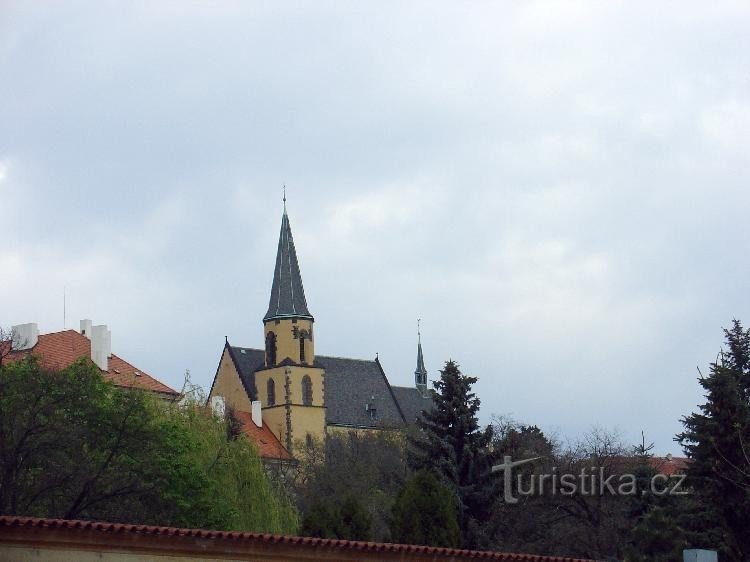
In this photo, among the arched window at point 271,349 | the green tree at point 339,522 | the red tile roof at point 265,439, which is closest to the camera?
the green tree at point 339,522

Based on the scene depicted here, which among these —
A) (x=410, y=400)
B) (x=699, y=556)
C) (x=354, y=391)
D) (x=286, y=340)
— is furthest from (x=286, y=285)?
(x=699, y=556)

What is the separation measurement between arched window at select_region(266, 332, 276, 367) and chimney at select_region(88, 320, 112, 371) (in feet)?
125

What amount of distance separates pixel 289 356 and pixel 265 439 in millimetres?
7257

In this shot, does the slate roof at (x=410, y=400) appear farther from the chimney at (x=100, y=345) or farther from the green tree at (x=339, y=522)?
the green tree at (x=339, y=522)

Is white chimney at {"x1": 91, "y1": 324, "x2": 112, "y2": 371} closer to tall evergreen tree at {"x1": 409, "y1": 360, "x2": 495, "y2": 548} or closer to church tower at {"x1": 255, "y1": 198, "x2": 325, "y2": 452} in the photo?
tall evergreen tree at {"x1": 409, "y1": 360, "x2": 495, "y2": 548}

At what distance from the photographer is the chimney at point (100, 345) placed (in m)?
74.6

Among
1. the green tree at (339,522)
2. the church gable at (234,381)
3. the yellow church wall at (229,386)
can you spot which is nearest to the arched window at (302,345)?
the church gable at (234,381)

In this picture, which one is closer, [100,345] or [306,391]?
[100,345]

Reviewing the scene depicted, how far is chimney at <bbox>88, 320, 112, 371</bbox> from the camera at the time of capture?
245 ft

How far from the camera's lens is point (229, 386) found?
116 m

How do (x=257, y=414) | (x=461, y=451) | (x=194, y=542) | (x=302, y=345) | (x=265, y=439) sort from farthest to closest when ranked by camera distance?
(x=302, y=345)
(x=257, y=414)
(x=265, y=439)
(x=461, y=451)
(x=194, y=542)

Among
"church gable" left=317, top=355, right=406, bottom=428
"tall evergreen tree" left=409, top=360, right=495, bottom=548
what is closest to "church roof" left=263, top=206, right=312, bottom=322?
"church gable" left=317, top=355, right=406, bottom=428

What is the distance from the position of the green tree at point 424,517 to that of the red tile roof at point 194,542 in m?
11.9

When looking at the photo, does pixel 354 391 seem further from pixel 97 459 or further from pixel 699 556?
pixel 699 556
